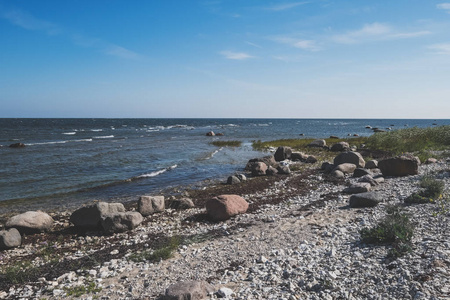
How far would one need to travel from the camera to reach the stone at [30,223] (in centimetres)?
1245

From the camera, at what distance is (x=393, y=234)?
7.91m

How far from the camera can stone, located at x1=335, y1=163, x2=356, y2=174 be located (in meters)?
21.8

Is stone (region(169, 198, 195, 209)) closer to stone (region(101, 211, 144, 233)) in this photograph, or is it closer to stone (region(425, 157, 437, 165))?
stone (region(101, 211, 144, 233))

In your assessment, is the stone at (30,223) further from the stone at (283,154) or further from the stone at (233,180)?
the stone at (283,154)

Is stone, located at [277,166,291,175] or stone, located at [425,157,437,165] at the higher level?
stone, located at [425,157,437,165]

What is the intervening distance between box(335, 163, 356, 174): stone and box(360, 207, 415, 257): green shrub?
13604mm

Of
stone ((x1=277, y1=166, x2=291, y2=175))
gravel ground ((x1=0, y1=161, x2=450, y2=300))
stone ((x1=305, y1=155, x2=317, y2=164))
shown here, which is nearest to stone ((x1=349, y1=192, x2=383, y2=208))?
gravel ground ((x1=0, y1=161, x2=450, y2=300))

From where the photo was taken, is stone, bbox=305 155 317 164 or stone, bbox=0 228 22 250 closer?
stone, bbox=0 228 22 250

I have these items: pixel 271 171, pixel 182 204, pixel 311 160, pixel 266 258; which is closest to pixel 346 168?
pixel 271 171

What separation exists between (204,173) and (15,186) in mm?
13881

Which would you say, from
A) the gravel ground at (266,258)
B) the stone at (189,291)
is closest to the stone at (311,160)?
the gravel ground at (266,258)

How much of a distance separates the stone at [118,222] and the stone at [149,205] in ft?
5.81

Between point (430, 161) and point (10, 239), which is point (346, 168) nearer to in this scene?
point (430, 161)

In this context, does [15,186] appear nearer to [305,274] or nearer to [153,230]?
[153,230]
